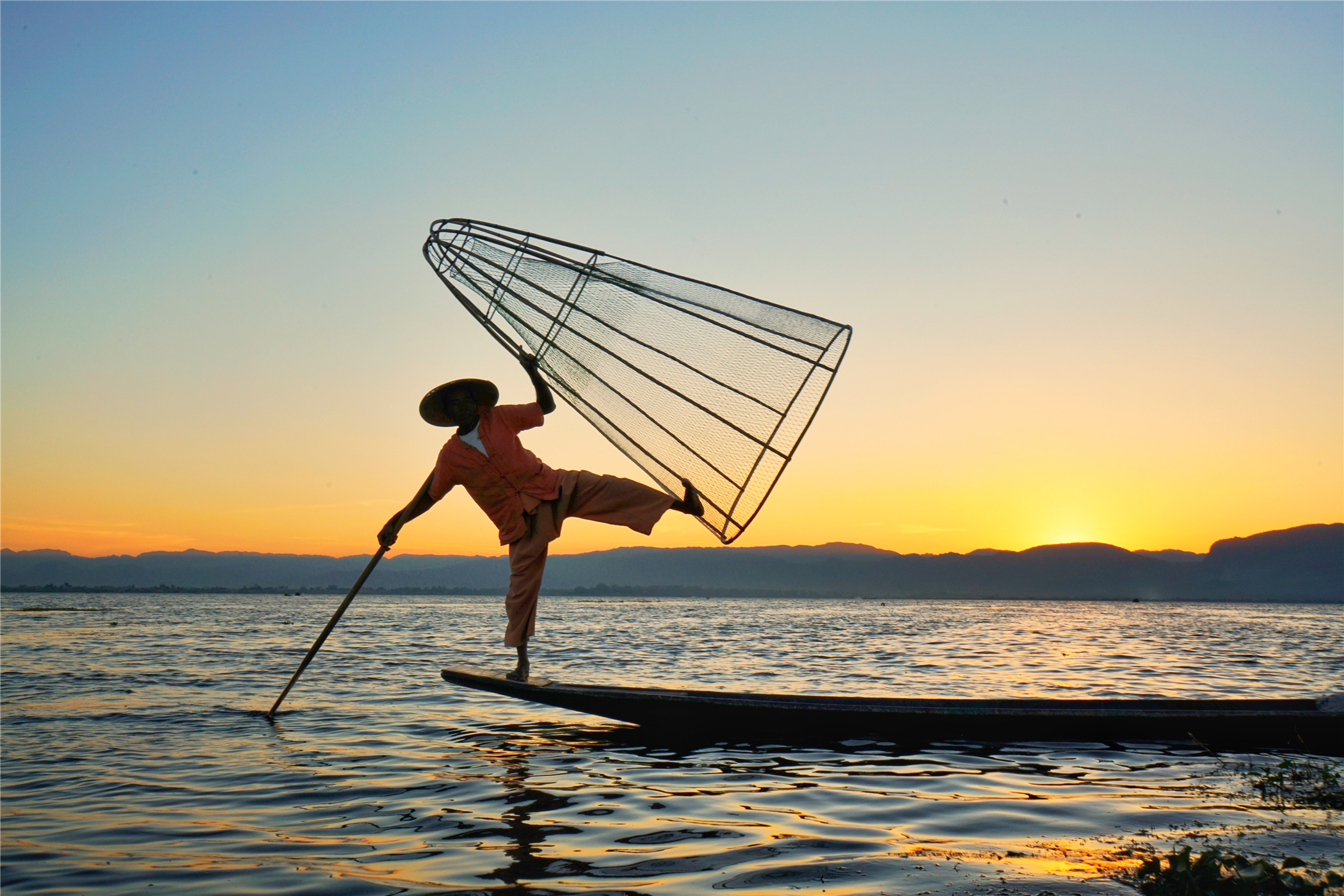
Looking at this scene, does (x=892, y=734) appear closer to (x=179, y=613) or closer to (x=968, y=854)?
(x=968, y=854)

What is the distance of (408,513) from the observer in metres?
8.10

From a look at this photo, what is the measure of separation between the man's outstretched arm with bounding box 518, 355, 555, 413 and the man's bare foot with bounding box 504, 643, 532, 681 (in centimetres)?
221

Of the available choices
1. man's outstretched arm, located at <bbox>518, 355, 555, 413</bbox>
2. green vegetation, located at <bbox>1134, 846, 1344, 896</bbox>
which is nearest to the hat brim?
man's outstretched arm, located at <bbox>518, 355, 555, 413</bbox>

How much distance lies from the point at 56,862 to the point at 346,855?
1.48m

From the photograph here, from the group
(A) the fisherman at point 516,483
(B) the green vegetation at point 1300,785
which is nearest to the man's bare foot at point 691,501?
(A) the fisherman at point 516,483

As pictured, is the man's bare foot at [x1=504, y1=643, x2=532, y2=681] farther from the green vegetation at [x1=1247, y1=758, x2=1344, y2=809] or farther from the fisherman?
the green vegetation at [x1=1247, y1=758, x2=1344, y2=809]

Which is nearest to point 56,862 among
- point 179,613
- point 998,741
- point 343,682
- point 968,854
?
point 968,854

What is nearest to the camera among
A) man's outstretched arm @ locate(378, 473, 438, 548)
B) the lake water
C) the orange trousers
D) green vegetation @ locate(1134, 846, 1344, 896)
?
green vegetation @ locate(1134, 846, 1344, 896)

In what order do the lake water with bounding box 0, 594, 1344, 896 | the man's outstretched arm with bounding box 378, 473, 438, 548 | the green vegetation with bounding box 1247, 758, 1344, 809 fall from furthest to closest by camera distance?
the man's outstretched arm with bounding box 378, 473, 438, 548, the green vegetation with bounding box 1247, 758, 1344, 809, the lake water with bounding box 0, 594, 1344, 896

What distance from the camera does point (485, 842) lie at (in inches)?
195

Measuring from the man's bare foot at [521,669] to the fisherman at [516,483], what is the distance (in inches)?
14.0

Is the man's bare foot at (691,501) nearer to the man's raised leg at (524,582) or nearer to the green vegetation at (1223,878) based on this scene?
the man's raised leg at (524,582)

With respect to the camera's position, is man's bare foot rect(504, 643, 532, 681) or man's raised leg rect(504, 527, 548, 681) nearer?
man's raised leg rect(504, 527, 548, 681)

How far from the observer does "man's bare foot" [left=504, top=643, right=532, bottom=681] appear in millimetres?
8125
